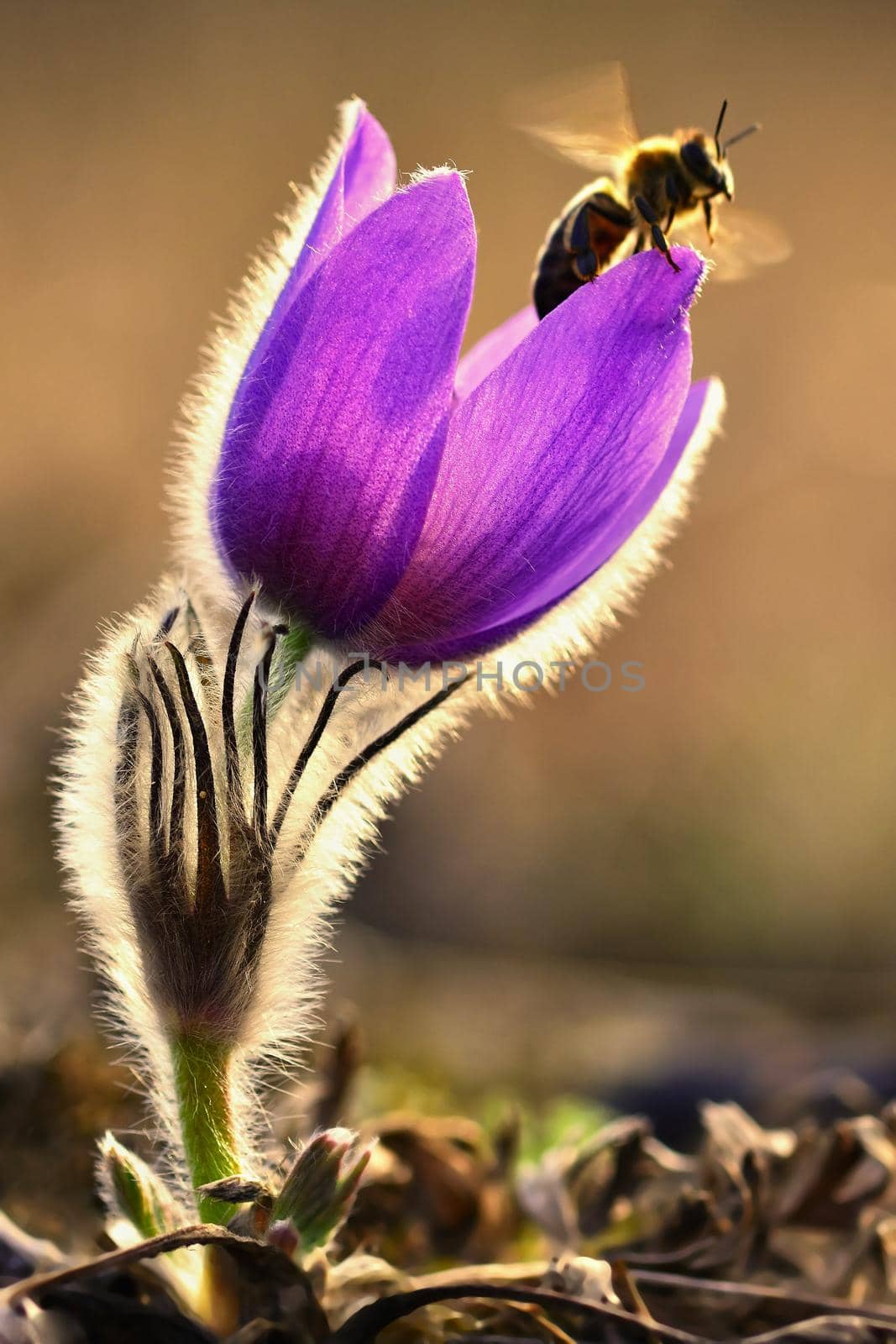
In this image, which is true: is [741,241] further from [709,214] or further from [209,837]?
[209,837]

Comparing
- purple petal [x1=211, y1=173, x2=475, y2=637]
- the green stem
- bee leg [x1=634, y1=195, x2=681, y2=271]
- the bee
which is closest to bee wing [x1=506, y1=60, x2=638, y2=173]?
the bee

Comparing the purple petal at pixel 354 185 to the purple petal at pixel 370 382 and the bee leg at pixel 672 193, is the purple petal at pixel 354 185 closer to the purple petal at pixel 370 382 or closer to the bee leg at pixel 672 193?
the purple petal at pixel 370 382

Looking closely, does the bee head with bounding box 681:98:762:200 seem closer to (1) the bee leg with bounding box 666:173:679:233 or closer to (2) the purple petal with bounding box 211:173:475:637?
(1) the bee leg with bounding box 666:173:679:233

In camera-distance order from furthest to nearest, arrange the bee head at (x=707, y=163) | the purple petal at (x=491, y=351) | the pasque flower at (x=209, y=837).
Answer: the bee head at (x=707, y=163)
the purple petal at (x=491, y=351)
the pasque flower at (x=209, y=837)

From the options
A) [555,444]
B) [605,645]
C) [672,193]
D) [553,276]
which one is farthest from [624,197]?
[605,645]

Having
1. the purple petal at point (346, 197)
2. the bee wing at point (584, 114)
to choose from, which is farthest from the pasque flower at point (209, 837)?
the bee wing at point (584, 114)

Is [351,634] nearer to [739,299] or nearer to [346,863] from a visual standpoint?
[346,863]
